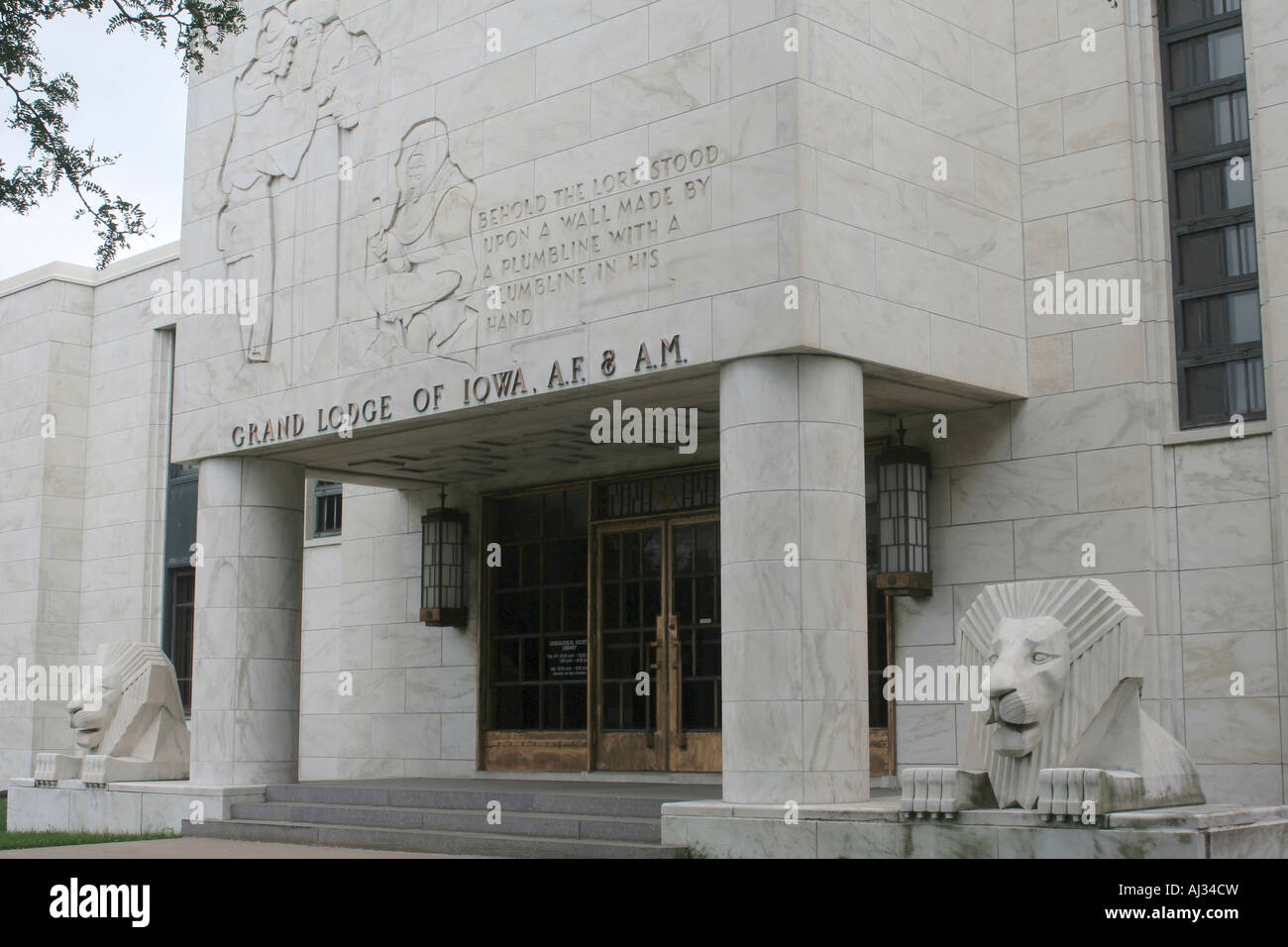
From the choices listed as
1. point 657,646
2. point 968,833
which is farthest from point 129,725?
point 968,833

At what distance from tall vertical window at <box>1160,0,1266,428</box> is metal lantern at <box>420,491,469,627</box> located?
8.41 metres

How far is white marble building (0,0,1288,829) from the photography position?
452 inches

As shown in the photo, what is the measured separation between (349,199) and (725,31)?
4.73 metres

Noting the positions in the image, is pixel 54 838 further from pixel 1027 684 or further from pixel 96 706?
pixel 1027 684

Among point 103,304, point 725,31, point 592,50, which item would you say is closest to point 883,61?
point 725,31

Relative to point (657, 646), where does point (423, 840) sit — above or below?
below

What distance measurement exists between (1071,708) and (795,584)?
251 centimetres

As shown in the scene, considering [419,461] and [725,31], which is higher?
[725,31]

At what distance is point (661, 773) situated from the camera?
1528 cm

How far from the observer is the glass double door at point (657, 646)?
596 inches

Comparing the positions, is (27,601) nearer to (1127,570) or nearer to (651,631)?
(651,631)

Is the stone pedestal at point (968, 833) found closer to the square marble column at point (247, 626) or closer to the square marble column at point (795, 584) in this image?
the square marble column at point (795, 584)

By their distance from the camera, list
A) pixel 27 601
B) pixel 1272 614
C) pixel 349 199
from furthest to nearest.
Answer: pixel 27 601 → pixel 349 199 → pixel 1272 614

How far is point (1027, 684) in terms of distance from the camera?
9141mm
